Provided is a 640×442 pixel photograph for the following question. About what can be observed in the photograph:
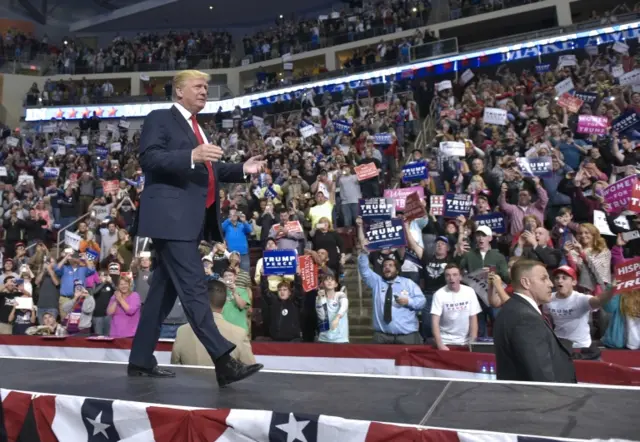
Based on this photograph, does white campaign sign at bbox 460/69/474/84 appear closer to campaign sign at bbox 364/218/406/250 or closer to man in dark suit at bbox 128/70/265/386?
campaign sign at bbox 364/218/406/250

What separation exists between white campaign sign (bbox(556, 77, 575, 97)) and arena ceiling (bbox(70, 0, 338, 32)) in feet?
79.7

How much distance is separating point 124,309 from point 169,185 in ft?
19.2

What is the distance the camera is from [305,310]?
8430 millimetres

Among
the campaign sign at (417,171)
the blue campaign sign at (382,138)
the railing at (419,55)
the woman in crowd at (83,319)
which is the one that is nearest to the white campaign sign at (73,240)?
the woman in crowd at (83,319)

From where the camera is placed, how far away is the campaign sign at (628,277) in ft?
17.4

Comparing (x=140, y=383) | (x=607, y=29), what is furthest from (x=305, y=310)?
(x=607, y=29)

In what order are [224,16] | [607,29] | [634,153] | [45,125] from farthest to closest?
[224,16], [45,125], [607,29], [634,153]

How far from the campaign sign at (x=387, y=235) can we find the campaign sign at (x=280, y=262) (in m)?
1.31

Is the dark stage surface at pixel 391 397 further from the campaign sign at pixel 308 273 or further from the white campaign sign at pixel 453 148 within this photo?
the white campaign sign at pixel 453 148

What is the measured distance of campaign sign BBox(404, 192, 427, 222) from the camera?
27.0 feet

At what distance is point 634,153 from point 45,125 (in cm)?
2813

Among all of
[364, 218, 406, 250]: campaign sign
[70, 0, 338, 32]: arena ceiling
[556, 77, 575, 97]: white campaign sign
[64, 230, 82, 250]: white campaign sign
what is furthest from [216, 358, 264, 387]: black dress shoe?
[70, 0, 338, 32]: arena ceiling

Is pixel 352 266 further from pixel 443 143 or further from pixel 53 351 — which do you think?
pixel 53 351

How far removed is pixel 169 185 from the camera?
3.24m
